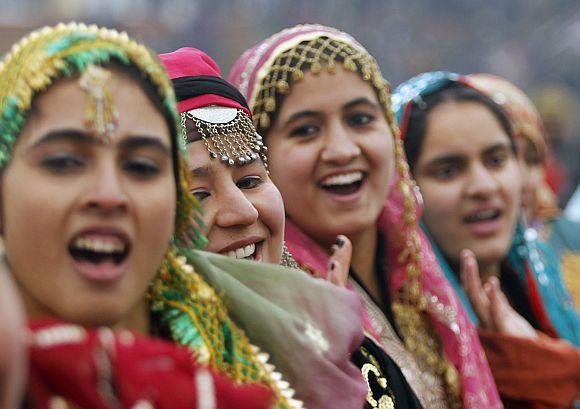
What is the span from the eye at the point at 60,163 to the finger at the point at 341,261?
1.08m

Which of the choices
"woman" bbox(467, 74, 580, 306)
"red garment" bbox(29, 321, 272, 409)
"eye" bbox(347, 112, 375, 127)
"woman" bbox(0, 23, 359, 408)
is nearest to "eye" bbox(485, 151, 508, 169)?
"eye" bbox(347, 112, 375, 127)

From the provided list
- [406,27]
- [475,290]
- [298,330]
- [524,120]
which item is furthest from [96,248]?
[406,27]

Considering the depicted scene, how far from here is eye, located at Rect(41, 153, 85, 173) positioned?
5.99 ft

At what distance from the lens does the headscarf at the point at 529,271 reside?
4.05 metres

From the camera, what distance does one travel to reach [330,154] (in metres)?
Result: 3.10

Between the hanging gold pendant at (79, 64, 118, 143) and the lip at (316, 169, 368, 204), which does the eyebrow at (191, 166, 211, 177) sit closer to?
the lip at (316, 169, 368, 204)

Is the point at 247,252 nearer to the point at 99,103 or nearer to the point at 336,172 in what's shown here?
the point at 336,172

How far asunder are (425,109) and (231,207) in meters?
1.54

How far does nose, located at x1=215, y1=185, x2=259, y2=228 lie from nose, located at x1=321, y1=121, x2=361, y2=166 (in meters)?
0.50

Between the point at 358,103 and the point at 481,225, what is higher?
the point at 358,103

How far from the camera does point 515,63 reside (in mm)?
13695

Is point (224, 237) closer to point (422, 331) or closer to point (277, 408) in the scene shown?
point (277, 408)

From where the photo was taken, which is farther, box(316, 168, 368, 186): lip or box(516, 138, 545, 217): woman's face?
box(516, 138, 545, 217): woman's face

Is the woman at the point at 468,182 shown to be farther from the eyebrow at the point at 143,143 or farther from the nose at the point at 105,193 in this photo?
the nose at the point at 105,193
